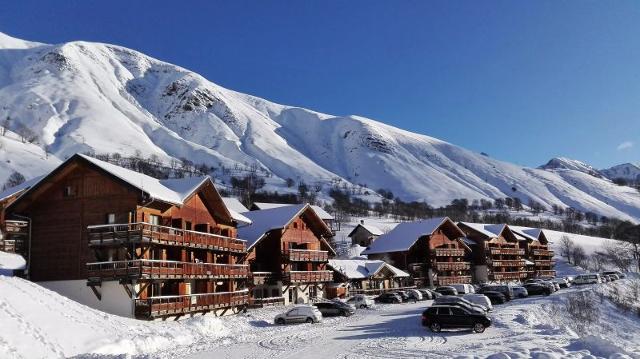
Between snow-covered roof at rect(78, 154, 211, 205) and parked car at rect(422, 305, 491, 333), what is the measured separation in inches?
798

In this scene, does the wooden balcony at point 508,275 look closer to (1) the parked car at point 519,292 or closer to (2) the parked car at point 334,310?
(1) the parked car at point 519,292

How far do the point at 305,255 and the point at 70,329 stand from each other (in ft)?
124

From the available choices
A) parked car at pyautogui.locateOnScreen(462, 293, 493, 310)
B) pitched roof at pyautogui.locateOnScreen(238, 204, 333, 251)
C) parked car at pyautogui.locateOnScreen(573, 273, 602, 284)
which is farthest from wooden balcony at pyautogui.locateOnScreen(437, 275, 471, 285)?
parked car at pyautogui.locateOnScreen(462, 293, 493, 310)

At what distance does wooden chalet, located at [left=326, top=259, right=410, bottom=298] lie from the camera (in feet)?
243

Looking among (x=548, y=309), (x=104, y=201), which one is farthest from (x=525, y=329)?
(x=104, y=201)

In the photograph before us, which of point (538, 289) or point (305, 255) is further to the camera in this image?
point (538, 289)

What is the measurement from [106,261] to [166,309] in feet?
17.9

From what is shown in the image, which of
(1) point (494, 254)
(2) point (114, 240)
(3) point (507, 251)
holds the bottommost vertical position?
(1) point (494, 254)

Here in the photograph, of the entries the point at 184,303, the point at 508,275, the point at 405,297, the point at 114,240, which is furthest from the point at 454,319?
the point at 508,275

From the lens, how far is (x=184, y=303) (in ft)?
132

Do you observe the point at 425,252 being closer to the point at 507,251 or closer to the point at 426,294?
the point at 426,294

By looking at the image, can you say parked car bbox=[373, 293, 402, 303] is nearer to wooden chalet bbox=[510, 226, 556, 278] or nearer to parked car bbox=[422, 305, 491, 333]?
parked car bbox=[422, 305, 491, 333]

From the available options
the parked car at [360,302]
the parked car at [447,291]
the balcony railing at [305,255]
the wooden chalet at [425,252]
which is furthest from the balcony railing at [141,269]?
the wooden chalet at [425,252]

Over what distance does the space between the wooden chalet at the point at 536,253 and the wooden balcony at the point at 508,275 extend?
5.65 metres
